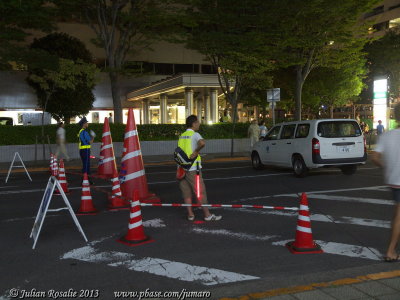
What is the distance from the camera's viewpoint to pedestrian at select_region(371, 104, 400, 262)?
4812mm

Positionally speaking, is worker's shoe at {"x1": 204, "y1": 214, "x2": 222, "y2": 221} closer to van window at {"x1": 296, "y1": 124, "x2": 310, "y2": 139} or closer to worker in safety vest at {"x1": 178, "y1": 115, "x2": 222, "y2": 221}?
worker in safety vest at {"x1": 178, "y1": 115, "x2": 222, "y2": 221}

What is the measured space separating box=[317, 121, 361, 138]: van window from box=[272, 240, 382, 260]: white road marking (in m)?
6.81

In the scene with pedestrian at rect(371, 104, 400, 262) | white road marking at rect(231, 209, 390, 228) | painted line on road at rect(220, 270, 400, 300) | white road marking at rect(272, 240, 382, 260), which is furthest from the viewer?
white road marking at rect(231, 209, 390, 228)

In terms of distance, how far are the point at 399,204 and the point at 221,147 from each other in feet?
62.0

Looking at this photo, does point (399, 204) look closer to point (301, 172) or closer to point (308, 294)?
point (308, 294)

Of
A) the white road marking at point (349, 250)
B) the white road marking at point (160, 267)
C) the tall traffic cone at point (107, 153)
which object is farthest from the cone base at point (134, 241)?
the tall traffic cone at point (107, 153)

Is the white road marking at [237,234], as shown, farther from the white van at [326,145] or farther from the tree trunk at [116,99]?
the tree trunk at [116,99]

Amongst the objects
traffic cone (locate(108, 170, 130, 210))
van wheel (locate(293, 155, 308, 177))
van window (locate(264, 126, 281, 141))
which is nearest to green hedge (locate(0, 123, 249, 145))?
van window (locate(264, 126, 281, 141))

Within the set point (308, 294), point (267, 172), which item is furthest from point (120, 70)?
point (308, 294)

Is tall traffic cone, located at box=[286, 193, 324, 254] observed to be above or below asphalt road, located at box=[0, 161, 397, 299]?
above

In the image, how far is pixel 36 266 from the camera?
16.4 ft

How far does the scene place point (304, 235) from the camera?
17.5ft

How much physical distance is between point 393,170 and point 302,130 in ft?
26.2

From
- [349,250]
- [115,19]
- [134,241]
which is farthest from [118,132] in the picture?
[349,250]
